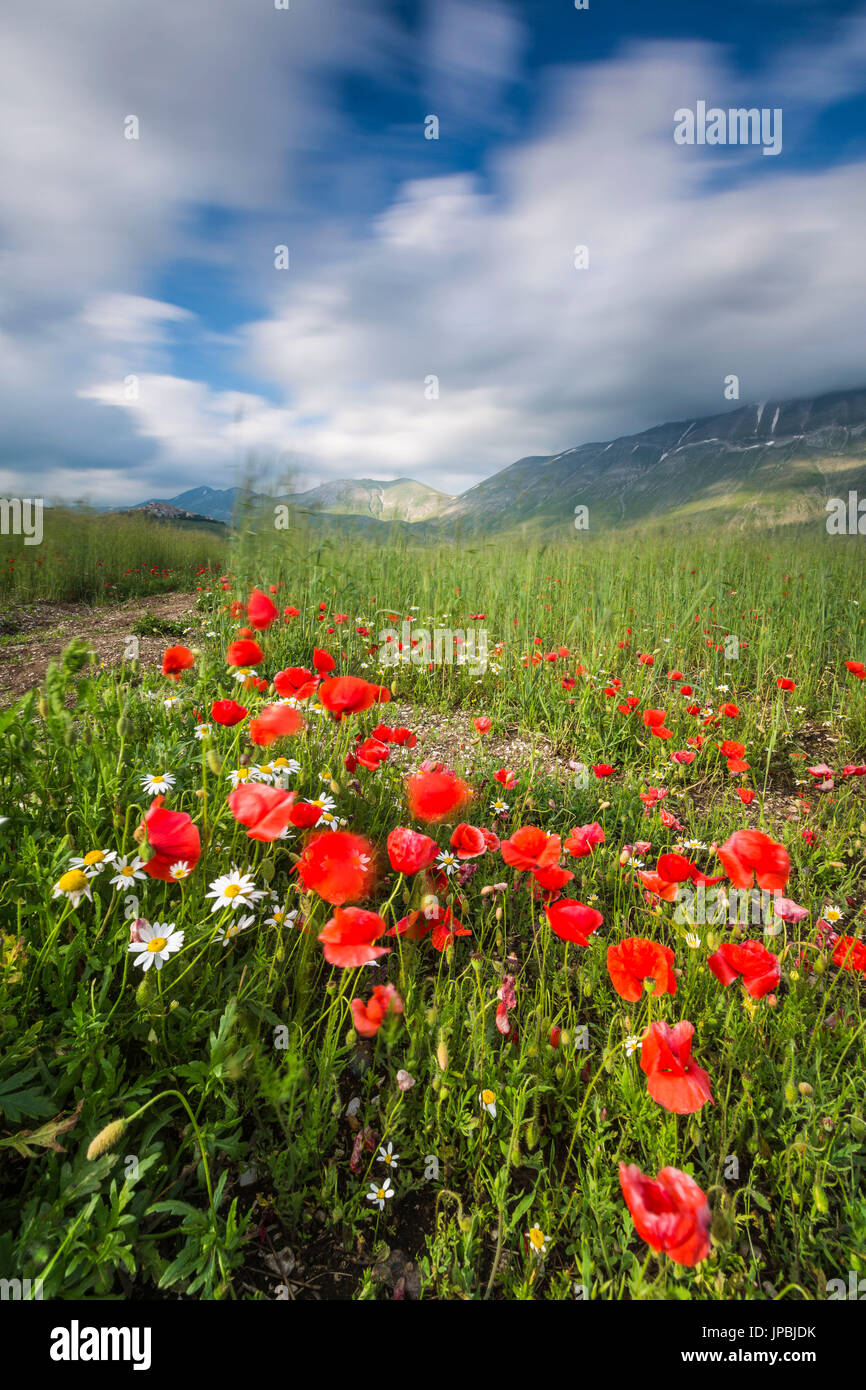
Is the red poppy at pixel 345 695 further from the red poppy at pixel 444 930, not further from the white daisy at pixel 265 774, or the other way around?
the red poppy at pixel 444 930

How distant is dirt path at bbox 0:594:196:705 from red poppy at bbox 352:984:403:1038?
11.5ft

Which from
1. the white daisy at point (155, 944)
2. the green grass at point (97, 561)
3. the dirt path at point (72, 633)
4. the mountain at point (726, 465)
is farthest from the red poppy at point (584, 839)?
the mountain at point (726, 465)

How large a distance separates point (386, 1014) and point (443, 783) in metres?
0.58

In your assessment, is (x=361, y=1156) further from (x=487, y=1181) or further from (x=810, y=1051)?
(x=810, y=1051)

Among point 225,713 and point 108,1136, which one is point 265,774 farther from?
point 108,1136

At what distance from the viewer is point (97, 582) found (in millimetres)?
9078

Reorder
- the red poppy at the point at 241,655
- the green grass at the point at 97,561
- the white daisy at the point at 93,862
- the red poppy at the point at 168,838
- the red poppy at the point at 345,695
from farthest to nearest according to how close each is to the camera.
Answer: the green grass at the point at 97,561
the red poppy at the point at 241,655
the red poppy at the point at 345,695
the white daisy at the point at 93,862
the red poppy at the point at 168,838

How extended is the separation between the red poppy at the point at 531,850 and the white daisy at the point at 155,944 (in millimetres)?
712

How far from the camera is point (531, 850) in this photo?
A: 4.29 ft

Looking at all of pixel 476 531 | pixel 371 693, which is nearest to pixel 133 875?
pixel 371 693

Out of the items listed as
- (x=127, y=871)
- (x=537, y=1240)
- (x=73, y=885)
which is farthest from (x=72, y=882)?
(x=537, y=1240)

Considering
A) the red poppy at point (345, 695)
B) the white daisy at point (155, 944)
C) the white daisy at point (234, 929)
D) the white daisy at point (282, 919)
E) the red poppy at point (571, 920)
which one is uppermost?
the red poppy at point (345, 695)

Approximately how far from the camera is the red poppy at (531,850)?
1288 mm
